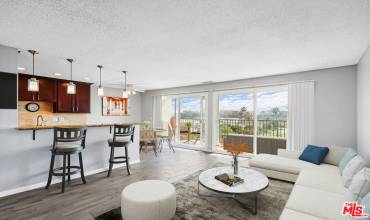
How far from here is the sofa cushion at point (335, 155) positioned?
327 centimetres

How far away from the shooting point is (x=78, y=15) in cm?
196

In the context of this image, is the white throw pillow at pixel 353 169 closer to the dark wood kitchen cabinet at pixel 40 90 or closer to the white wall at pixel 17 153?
the white wall at pixel 17 153

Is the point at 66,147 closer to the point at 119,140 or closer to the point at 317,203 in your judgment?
the point at 119,140

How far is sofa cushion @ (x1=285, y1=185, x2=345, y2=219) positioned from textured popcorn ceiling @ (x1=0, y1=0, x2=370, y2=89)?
1.97m

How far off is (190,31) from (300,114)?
11.8 ft

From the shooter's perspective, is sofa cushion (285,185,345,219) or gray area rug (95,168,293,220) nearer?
sofa cushion (285,185,345,219)

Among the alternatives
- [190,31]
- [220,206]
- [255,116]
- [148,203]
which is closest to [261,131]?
[255,116]

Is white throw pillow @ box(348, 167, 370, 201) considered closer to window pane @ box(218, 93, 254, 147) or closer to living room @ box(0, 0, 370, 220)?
living room @ box(0, 0, 370, 220)

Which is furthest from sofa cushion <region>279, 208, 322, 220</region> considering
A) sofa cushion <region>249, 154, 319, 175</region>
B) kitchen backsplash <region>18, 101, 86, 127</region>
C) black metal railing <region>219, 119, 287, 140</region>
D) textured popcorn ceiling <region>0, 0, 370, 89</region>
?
kitchen backsplash <region>18, 101, 86, 127</region>

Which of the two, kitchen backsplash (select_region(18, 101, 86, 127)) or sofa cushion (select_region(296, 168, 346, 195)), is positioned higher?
kitchen backsplash (select_region(18, 101, 86, 127))

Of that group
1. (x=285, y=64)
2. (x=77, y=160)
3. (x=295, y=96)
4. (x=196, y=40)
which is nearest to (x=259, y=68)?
(x=285, y=64)

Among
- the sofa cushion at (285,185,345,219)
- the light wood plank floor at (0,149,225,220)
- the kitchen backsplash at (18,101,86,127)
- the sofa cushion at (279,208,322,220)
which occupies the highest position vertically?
the kitchen backsplash at (18,101,86,127)

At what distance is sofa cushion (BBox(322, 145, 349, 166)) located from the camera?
3.27 meters

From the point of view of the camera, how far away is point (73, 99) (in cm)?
589
